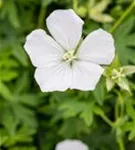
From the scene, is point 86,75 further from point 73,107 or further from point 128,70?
point 73,107

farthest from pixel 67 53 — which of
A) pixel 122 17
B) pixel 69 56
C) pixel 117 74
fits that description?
pixel 122 17

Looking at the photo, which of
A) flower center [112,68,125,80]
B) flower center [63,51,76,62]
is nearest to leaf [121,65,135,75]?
flower center [112,68,125,80]

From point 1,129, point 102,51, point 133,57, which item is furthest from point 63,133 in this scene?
point 102,51

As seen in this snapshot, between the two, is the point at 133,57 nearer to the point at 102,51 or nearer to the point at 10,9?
the point at 102,51

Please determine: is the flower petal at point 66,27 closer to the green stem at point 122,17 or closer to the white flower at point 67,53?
the white flower at point 67,53

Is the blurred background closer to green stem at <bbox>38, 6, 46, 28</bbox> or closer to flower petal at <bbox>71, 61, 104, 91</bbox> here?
green stem at <bbox>38, 6, 46, 28</bbox>

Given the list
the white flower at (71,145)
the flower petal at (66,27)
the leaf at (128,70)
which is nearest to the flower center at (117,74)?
the leaf at (128,70)

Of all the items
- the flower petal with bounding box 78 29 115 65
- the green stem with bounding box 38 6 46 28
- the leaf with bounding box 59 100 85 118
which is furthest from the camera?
the green stem with bounding box 38 6 46 28
